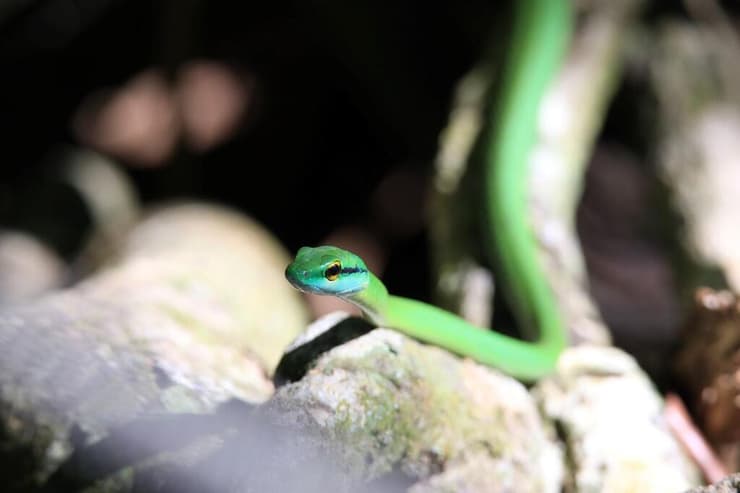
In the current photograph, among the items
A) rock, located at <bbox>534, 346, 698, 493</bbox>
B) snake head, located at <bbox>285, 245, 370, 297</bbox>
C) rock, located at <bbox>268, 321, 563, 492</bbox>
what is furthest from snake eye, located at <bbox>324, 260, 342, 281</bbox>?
rock, located at <bbox>534, 346, 698, 493</bbox>

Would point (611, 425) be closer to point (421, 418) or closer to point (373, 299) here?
point (421, 418)

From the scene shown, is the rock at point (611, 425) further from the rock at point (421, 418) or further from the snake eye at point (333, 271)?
the snake eye at point (333, 271)

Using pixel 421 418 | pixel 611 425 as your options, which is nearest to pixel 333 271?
→ pixel 421 418

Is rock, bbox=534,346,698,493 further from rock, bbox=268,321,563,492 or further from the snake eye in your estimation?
the snake eye

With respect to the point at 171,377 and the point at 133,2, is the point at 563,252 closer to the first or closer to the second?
the point at 171,377

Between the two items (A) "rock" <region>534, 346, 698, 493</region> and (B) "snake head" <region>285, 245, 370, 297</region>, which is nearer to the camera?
(B) "snake head" <region>285, 245, 370, 297</region>

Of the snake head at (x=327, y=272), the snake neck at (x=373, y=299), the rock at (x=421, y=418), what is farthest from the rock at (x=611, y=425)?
the snake head at (x=327, y=272)
